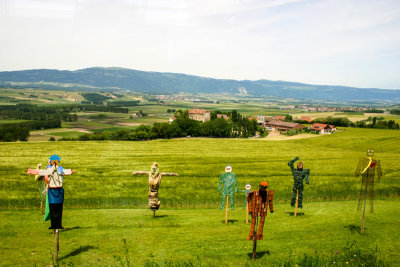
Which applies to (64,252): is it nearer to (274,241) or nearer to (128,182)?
(274,241)

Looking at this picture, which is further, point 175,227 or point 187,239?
point 175,227

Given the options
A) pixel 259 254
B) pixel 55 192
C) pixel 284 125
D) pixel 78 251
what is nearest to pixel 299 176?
pixel 259 254

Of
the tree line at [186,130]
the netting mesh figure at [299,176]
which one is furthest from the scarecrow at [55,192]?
the tree line at [186,130]

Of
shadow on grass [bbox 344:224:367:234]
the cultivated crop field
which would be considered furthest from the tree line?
shadow on grass [bbox 344:224:367:234]

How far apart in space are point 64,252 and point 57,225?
120cm

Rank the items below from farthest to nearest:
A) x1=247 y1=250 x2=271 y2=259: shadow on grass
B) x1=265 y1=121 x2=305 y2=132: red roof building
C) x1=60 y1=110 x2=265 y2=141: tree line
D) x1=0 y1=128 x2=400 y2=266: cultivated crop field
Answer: x1=265 y1=121 x2=305 y2=132: red roof building → x1=60 y1=110 x2=265 y2=141: tree line → x1=247 y1=250 x2=271 y2=259: shadow on grass → x1=0 y1=128 x2=400 y2=266: cultivated crop field

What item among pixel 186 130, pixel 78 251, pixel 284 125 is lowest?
pixel 186 130

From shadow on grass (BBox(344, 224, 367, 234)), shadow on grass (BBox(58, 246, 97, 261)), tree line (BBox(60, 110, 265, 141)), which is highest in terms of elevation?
shadow on grass (BBox(344, 224, 367, 234))

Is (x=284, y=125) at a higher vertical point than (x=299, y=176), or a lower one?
lower

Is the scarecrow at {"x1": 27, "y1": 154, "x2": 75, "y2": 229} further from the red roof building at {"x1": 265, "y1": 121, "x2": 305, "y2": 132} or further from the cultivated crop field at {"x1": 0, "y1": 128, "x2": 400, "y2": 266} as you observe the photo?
the red roof building at {"x1": 265, "y1": 121, "x2": 305, "y2": 132}

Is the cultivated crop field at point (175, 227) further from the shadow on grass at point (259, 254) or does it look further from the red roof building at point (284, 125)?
the red roof building at point (284, 125)

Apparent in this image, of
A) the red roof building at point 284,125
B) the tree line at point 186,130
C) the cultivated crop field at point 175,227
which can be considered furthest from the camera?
the red roof building at point 284,125

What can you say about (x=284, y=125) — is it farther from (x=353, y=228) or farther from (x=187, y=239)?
(x=187, y=239)

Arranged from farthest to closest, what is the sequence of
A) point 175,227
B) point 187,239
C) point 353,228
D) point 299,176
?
point 299,176
point 353,228
point 175,227
point 187,239
